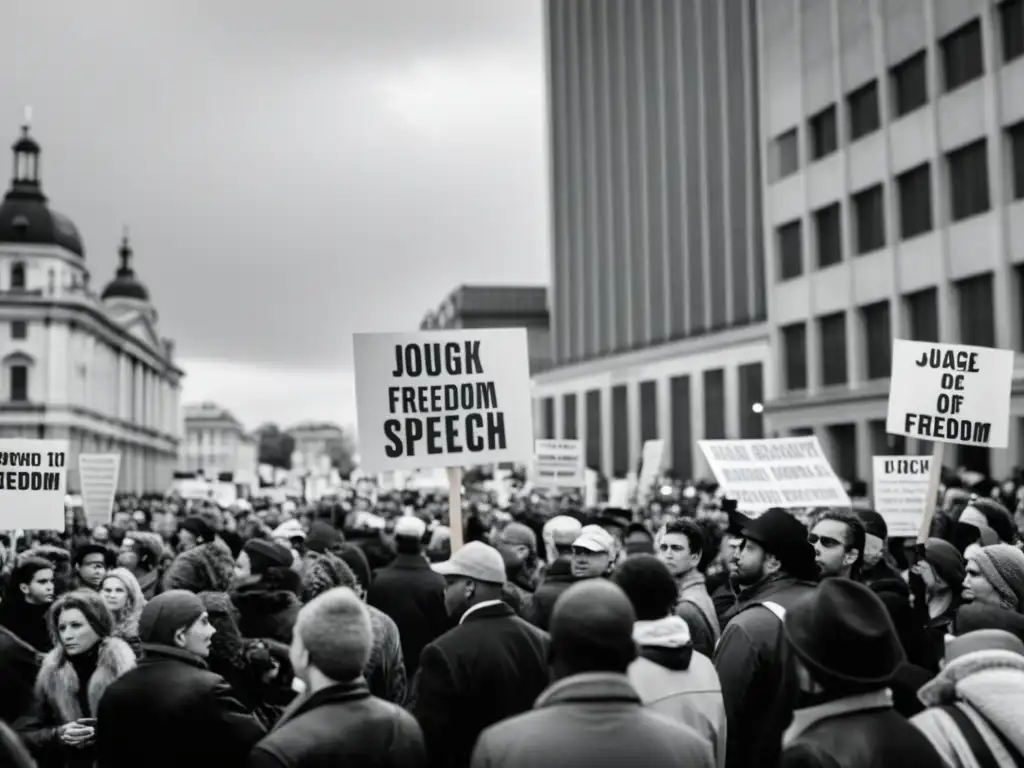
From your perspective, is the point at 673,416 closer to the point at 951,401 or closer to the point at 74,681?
the point at 951,401

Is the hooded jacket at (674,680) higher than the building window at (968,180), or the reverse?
the building window at (968,180)


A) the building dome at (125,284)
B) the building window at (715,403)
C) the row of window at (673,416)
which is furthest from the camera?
the building dome at (125,284)

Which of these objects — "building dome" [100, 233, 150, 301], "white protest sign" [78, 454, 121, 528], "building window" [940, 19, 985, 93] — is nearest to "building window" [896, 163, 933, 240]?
"building window" [940, 19, 985, 93]

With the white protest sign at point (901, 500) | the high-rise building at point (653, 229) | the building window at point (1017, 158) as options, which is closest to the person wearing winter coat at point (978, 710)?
the white protest sign at point (901, 500)

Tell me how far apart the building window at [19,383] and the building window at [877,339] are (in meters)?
69.9

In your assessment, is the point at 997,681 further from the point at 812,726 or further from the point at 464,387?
the point at 464,387

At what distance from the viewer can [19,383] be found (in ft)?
304

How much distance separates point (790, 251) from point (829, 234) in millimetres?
2914

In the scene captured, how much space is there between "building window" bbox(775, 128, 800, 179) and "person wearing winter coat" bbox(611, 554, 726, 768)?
137 ft

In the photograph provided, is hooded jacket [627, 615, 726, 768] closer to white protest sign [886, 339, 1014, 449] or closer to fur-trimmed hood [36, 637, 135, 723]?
fur-trimmed hood [36, 637, 135, 723]

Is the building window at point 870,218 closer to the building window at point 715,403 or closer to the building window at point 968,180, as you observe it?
the building window at point 968,180

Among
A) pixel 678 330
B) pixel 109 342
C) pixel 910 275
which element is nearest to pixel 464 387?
pixel 910 275

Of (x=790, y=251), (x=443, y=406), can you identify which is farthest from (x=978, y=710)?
(x=790, y=251)

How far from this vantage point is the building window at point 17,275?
97.8 metres
